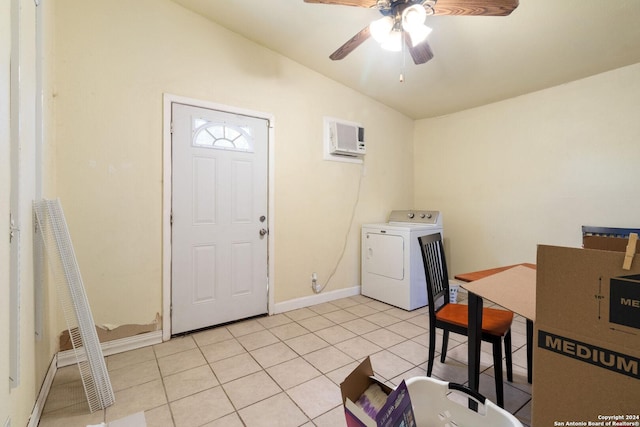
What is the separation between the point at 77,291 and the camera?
1.63m

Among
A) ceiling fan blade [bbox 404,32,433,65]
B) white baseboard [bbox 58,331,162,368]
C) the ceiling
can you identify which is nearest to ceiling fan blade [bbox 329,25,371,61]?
ceiling fan blade [bbox 404,32,433,65]

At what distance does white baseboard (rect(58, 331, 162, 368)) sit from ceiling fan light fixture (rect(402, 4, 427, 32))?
9.59 ft

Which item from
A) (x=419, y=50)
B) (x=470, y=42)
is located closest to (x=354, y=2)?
(x=419, y=50)

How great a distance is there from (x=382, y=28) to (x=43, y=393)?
298 centimetres

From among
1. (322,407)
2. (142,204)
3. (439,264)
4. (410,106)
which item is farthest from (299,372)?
(410,106)

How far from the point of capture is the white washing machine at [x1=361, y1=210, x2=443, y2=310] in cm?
305

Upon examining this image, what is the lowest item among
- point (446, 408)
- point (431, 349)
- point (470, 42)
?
point (431, 349)

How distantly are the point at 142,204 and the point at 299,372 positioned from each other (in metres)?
1.82

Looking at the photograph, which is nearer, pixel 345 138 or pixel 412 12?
pixel 412 12

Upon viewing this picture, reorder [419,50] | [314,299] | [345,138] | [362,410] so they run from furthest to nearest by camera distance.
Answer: [345,138], [314,299], [419,50], [362,410]

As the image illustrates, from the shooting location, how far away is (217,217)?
264 cm

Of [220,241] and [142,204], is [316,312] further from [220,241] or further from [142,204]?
[142,204]

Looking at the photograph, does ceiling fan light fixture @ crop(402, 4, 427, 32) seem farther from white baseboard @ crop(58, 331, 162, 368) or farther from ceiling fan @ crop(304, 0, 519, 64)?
white baseboard @ crop(58, 331, 162, 368)

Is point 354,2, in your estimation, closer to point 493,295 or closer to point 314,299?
point 493,295
